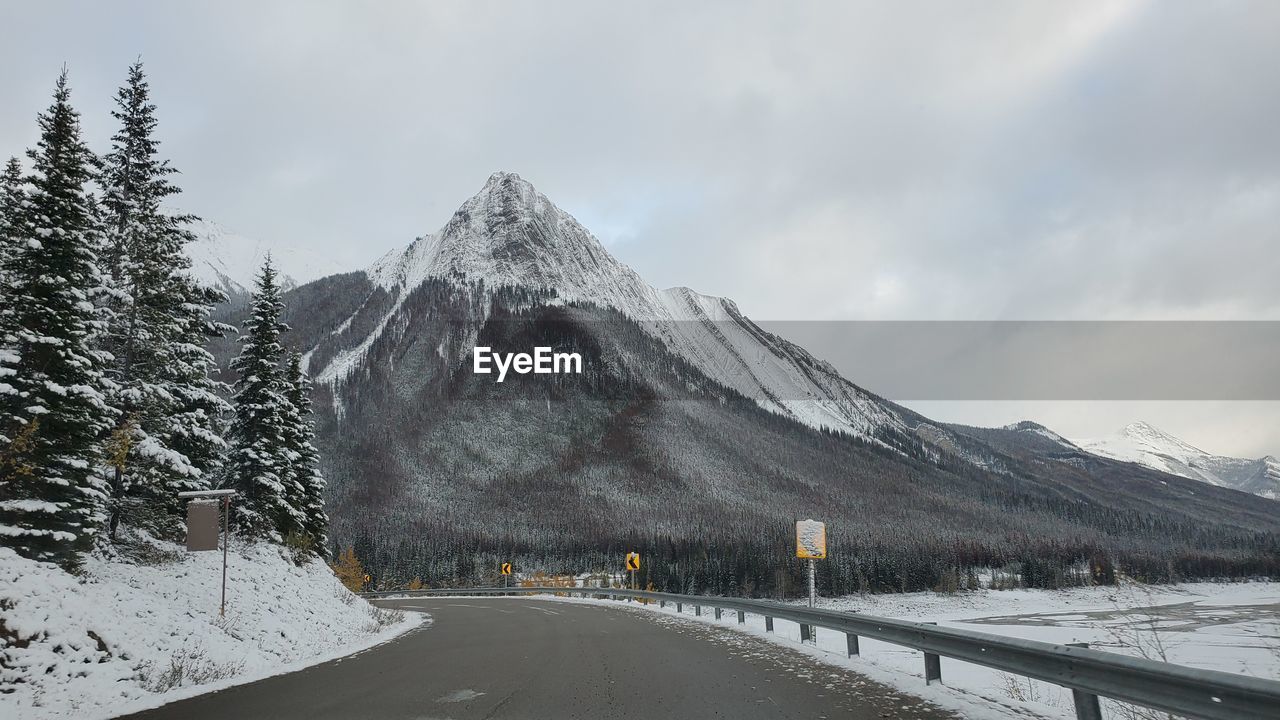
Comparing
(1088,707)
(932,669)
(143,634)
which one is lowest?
(932,669)

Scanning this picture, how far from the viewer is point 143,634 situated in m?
13.0

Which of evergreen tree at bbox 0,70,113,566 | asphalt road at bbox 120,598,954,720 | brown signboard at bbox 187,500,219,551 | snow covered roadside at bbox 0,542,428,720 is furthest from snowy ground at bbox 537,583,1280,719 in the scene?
evergreen tree at bbox 0,70,113,566

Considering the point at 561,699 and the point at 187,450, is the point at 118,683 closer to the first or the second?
the point at 561,699

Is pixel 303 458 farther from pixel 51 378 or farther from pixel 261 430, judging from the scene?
pixel 51 378

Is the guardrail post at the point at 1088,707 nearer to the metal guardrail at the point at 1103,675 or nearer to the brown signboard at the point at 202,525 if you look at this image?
the metal guardrail at the point at 1103,675

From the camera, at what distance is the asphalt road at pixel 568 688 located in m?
8.12

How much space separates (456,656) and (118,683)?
5576mm

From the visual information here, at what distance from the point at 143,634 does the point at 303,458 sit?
2143 cm

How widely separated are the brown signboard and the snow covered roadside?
46.1 inches

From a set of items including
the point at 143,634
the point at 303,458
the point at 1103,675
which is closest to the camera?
the point at 1103,675

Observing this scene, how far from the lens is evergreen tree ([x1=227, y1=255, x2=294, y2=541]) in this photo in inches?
1041

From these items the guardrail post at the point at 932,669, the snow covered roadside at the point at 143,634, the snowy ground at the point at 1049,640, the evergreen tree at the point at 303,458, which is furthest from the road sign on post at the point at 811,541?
the evergreen tree at the point at 303,458

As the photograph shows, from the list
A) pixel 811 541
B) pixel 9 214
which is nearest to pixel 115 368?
pixel 9 214

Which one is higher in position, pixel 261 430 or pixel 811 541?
pixel 261 430
